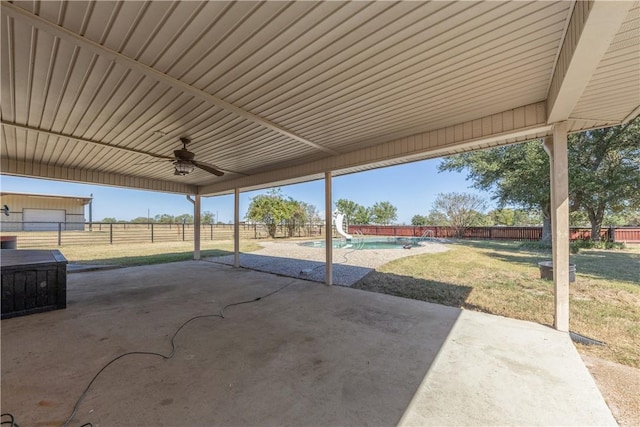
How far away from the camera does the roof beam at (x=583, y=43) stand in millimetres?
1303

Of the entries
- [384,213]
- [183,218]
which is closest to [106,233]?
[183,218]

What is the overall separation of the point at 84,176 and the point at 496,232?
19468mm

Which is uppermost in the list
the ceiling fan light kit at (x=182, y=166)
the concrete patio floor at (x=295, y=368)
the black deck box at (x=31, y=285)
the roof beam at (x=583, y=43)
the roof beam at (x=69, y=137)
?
the roof beam at (x=69, y=137)

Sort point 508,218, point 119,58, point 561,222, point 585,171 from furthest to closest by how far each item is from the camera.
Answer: point 508,218
point 585,171
point 561,222
point 119,58

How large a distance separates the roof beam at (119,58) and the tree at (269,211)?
14.1 meters

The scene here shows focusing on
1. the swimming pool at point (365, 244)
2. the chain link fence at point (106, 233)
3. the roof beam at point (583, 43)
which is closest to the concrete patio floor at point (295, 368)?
the roof beam at point (583, 43)

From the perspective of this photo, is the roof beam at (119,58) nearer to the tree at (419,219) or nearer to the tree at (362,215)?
the tree at (419,219)

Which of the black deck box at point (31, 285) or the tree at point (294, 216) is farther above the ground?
the tree at point (294, 216)

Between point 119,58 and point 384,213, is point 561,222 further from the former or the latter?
point 384,213

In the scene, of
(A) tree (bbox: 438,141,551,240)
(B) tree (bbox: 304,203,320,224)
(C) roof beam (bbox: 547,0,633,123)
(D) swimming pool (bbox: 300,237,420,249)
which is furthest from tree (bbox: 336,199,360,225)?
(C) roof beam (bbox: 547,0,633,123)

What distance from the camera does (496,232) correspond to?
16016 millimetres

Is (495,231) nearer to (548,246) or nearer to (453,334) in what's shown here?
(548,246)

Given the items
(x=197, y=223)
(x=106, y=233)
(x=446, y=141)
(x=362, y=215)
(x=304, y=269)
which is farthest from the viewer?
(x=362, y=215)

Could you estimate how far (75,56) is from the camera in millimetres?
2186
